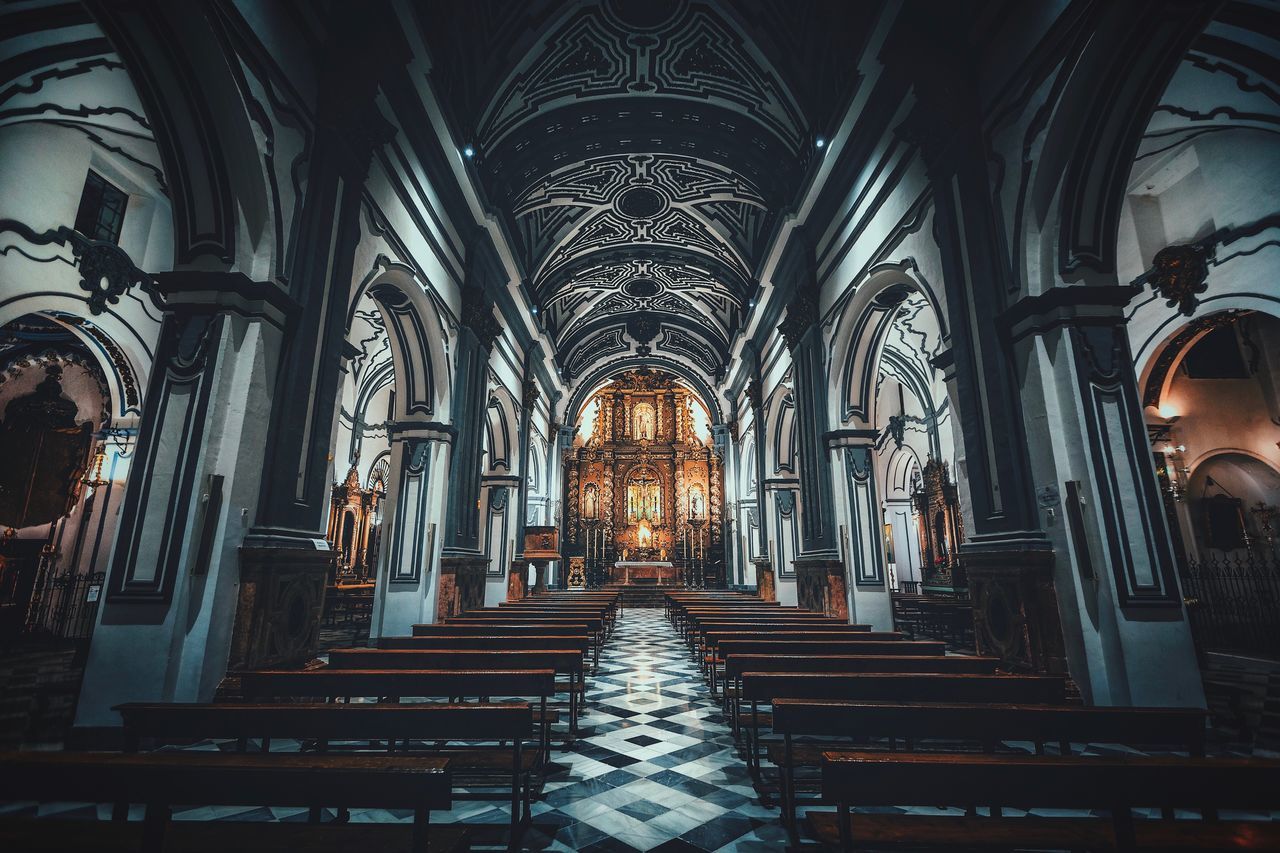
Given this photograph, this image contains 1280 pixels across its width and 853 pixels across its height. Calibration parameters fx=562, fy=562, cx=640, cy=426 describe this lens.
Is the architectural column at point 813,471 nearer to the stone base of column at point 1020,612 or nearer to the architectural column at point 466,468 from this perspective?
the stone base of column at point 1020,612

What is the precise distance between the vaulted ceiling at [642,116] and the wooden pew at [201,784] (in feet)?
23.7

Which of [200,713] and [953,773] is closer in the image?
[953,773]

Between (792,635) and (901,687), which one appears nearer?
(901,687)

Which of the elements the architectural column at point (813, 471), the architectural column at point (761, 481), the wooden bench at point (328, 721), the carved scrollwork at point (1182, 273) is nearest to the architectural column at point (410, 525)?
the wooden bench at point (328, 721)

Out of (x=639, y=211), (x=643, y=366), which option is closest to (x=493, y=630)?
(x=639, y=211)

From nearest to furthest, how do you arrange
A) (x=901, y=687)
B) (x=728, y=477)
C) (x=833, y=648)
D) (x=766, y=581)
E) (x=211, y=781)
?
1. (x=211, y=781)
2. (x=901, y=687)
3. (x=833, y=648)
4. (x=766, y=581)
5. (x=728, y=477)

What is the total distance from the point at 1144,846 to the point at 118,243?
473 inches

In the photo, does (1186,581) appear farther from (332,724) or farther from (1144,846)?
(332,724)

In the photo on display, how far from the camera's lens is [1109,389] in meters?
4.21

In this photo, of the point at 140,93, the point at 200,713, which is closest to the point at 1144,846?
the point at 200,713

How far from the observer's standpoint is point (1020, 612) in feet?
14.0

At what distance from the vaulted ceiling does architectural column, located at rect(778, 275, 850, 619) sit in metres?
2.00

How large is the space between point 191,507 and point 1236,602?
1374 cm

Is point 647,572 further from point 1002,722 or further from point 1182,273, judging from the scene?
point 1002,722
